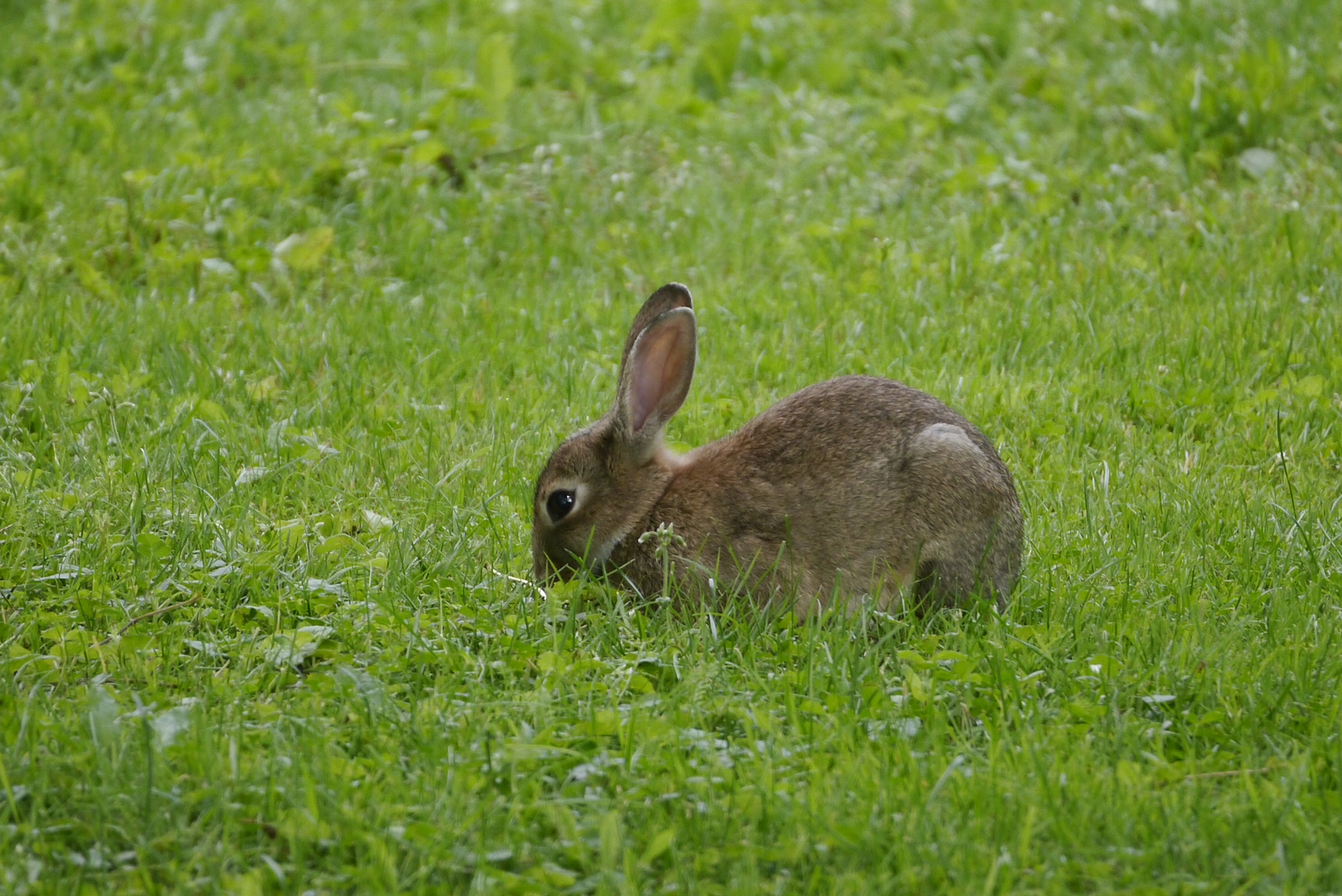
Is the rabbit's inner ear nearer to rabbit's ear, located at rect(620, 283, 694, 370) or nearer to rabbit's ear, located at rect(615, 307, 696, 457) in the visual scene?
rabbit's ear, located at rect(615, 307, 696, 457)

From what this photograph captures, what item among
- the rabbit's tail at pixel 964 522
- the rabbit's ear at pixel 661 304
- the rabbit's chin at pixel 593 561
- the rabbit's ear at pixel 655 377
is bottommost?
the rabbit's chin at pixel 593 561

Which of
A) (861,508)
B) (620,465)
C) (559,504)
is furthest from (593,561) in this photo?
(861,508)

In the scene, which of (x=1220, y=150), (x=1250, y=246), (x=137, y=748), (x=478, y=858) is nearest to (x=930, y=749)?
(x=478, y=858)

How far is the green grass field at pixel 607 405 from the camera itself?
367 cm

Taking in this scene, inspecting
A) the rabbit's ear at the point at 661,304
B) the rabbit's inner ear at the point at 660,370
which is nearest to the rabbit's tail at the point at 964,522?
the rabbit's inner ear at the point at 660,370

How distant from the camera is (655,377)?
5398mm

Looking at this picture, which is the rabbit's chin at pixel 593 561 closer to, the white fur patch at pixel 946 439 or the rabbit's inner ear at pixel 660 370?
the rabbit's inner ear at pixel 660 370

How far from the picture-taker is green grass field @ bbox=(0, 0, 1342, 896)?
12.0 feet

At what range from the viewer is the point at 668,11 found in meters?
10.8

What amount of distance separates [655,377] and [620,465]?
33 centimetres

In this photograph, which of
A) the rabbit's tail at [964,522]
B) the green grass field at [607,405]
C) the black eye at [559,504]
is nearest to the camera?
the green grass field at [607,405]

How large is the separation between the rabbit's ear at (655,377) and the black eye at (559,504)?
0.30m

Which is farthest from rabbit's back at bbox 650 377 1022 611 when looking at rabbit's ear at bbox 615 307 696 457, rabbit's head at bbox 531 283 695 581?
rabbit's ear at bbox 615 307 696 457

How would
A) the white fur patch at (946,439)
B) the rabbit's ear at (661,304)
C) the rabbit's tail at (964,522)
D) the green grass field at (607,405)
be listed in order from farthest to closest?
the rabbit's ear at (661,304) < the white fur patch at (946,439) < the rabbit's tail at (964,522) < the green grass field at (607,405)
